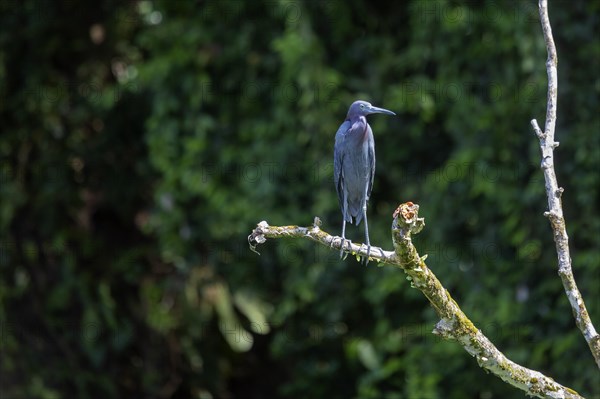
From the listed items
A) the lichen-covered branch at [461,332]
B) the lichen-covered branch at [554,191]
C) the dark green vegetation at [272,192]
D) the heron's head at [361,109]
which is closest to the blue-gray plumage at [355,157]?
the heron's head at [361,109]

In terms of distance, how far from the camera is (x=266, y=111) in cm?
682

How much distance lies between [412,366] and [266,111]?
2144 mm

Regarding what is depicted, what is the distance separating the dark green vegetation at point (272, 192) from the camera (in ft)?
18.8

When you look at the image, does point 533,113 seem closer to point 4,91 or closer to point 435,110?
point 435,110

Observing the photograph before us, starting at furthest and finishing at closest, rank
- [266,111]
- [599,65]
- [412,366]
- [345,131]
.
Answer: [266,111], [412,366], [599,65], [345,131]

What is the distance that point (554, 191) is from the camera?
304 cm

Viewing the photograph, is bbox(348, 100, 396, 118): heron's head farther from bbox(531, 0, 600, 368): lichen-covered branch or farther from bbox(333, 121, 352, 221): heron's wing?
bbox(531, 0, 600, 368): lichen-covered branch

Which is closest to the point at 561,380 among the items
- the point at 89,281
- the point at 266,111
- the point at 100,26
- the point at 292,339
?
the point at 292,339

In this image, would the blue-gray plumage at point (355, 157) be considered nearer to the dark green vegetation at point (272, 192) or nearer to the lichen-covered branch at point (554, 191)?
the lichen-covered branch at point (554, 191)

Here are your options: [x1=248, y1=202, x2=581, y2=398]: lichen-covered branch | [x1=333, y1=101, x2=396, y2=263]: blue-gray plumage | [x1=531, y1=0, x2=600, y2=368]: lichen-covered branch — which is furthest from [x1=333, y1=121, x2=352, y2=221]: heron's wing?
[x1=531, y1=0, x2=600, y2=368]: lichen-covered branch

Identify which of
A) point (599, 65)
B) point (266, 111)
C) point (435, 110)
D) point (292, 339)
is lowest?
point (292, 339)

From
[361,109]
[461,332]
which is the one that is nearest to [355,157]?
[361,109]

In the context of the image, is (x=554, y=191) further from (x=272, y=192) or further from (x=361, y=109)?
(x=272, y=192)

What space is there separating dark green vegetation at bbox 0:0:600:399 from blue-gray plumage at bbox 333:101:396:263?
1.59 m
